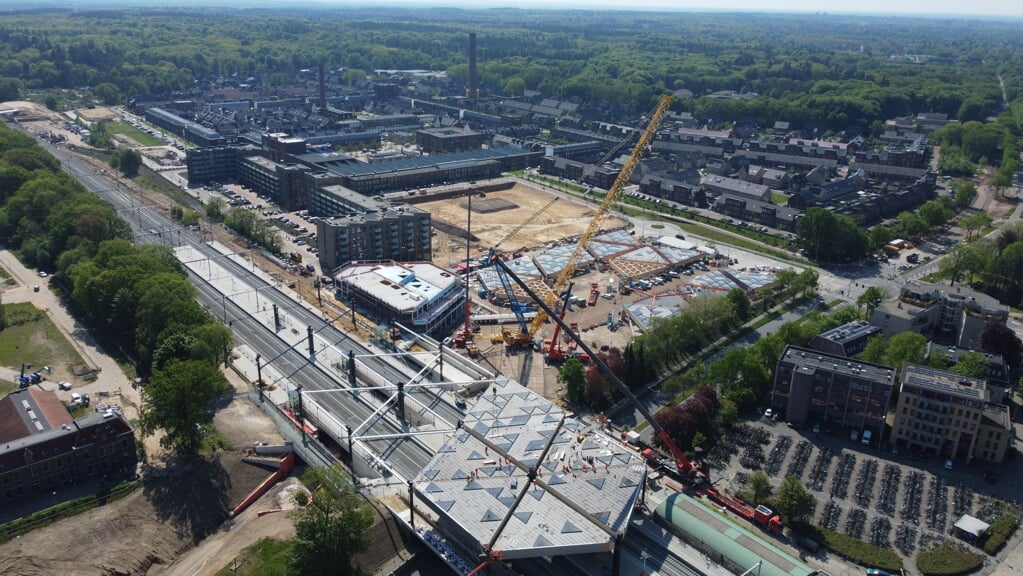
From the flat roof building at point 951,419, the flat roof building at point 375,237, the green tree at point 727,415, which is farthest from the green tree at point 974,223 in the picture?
the flat roof building at point 375,237

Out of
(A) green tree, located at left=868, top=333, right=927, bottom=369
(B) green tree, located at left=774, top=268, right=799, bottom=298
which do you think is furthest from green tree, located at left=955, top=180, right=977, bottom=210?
(A) green tree, located at left=868, top=333, right=927, bottom=369

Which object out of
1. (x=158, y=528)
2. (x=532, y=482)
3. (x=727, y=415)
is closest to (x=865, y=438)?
(x=727, y=415)

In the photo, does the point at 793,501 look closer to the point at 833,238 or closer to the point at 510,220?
the point at 833,238

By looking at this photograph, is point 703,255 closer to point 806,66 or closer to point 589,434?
point 589,434

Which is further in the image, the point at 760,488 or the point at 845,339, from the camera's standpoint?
the point at 845,339

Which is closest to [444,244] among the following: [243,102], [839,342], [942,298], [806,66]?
[839,342]

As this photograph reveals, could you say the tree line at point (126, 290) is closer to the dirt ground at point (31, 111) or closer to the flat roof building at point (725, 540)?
the flat roof building at point (725, 540)

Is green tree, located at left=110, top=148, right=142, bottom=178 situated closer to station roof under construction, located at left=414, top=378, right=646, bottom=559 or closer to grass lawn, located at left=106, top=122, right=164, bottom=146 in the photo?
grass lawn, located at left=106, top=122, right=164, bottom=146
